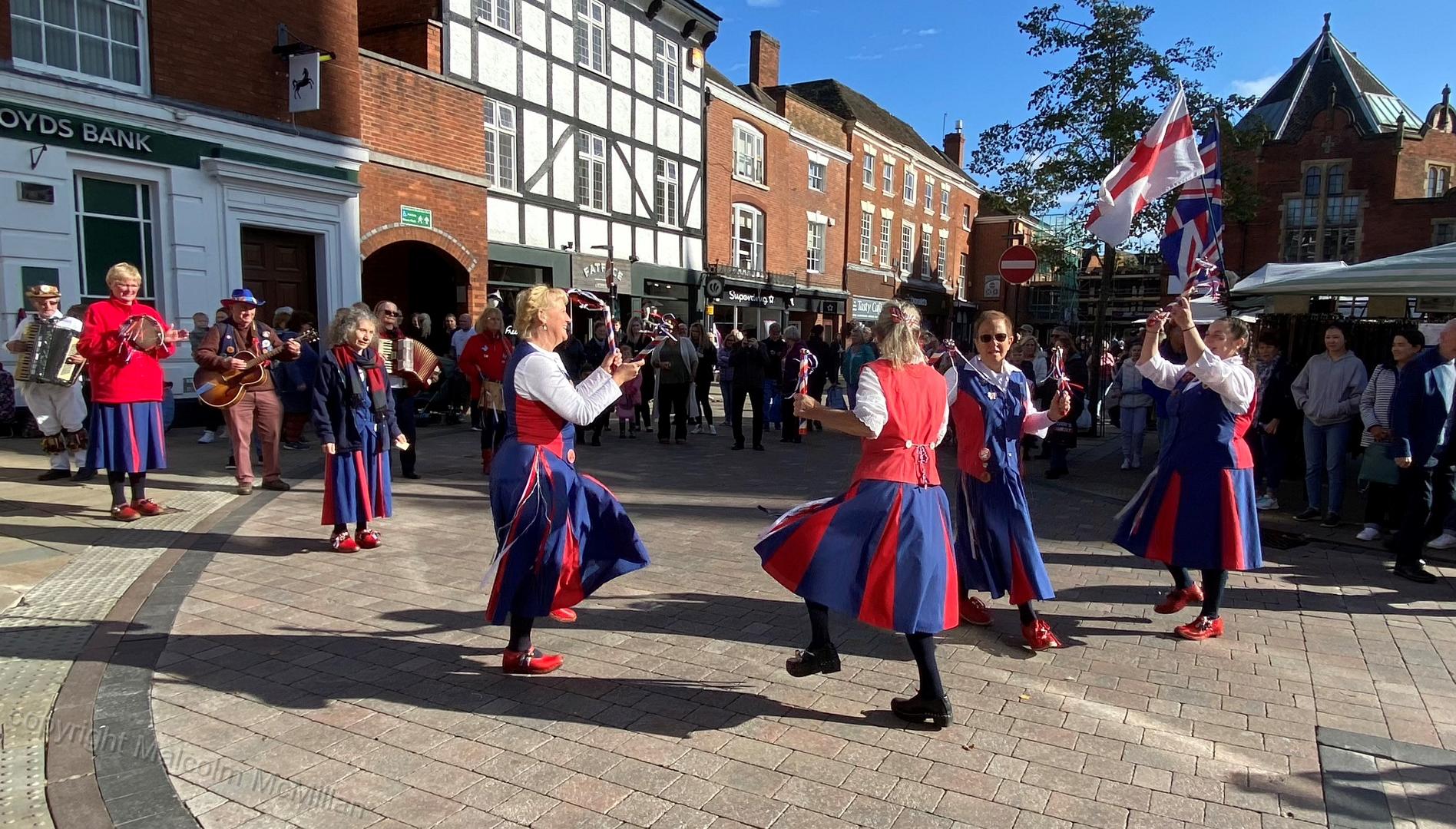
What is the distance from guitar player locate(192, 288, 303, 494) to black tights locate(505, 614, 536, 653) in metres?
4.83

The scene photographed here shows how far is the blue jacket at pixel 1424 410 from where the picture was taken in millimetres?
5941

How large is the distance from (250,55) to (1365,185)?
154 ft

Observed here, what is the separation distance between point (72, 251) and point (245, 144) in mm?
Result: 2820

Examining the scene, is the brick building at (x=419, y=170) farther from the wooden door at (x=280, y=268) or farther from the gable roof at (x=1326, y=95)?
the gable roof at (x=1326, y=95)

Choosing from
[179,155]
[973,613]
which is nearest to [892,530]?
[973,613]

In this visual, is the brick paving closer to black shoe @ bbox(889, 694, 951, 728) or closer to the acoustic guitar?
black shoe @ bbox(889, 694, 951, 728)

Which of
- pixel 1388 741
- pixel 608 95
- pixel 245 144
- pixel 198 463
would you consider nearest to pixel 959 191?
pixel 608 95

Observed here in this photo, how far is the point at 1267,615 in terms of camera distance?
17.0ft

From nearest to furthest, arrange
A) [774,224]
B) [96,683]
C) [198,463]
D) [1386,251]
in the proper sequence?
[96,683], [198,463], [774,224], [1386,251]

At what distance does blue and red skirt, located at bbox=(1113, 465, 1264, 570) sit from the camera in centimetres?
457

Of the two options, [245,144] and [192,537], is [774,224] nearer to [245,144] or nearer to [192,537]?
[245,144]

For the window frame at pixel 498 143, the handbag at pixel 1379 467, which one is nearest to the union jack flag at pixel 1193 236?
the handbag at pixel 1379 467

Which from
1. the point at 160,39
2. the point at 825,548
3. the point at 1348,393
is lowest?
the point at 825,548

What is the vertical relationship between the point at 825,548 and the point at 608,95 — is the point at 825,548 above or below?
below
